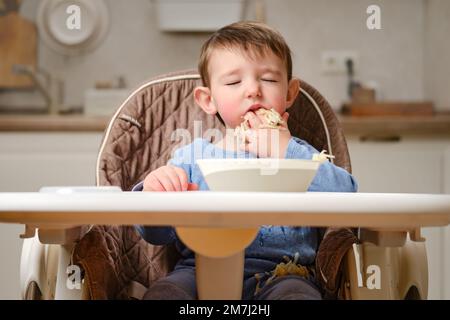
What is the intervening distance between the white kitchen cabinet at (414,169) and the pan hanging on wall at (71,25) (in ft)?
2.87

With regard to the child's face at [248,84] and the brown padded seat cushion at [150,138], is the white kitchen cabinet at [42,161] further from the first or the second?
the child's face at [248,84]

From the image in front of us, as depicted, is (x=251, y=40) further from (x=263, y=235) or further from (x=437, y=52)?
(x=437, y=52)

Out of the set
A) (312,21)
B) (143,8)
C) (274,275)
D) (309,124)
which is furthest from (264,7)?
(274,275)

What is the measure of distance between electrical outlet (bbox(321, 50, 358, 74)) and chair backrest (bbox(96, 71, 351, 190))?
1010mm

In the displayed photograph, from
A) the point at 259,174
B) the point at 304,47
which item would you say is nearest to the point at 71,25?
the point at 304,47

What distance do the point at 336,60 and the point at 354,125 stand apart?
441mm

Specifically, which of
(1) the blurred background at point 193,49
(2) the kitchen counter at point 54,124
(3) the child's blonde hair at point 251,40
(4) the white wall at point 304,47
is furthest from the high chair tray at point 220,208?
(4) the white wall at point 304,47

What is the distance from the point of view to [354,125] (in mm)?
1846

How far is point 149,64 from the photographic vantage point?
2.24 m

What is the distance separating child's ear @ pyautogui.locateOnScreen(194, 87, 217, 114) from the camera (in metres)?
1.16

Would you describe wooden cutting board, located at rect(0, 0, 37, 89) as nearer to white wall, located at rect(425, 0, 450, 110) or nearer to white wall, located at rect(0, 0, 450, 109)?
white wall, located at rect(0, 0, 450, 109)

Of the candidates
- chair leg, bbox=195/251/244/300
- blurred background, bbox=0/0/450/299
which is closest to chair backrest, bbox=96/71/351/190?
chair leg, bbox=195/251/244/300

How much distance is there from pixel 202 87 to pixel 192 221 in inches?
20.9
